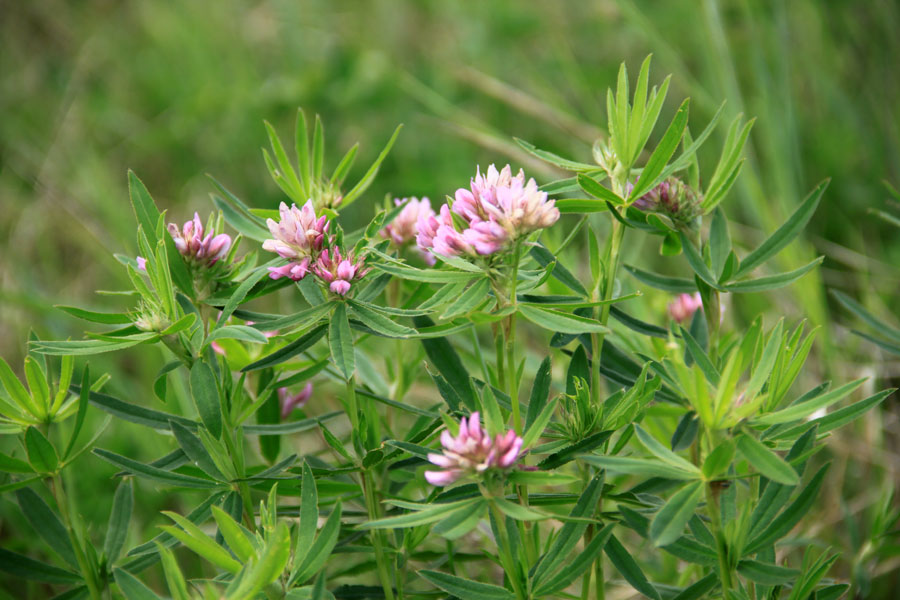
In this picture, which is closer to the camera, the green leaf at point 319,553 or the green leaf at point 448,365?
the green leaf at point 319,553

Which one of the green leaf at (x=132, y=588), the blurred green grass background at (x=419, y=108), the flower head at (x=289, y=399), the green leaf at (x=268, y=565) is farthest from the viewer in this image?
the blurred green grass background at (x=419, y=108)

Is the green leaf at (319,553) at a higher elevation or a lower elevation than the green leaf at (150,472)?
lower

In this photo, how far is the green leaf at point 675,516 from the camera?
0.90 m

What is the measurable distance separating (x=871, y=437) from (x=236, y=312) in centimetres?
163

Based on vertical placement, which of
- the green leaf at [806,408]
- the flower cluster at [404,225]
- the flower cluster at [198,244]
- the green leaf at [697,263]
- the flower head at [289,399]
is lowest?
the green leaf at [806,408]

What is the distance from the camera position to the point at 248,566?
94cm

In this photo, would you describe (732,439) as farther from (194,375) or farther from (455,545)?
(455,545)

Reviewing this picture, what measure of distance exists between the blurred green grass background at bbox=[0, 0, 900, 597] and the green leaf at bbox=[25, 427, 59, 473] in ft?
2.81

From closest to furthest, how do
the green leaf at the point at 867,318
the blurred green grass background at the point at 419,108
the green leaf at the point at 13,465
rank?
the green leaf at the point at 13,465, the green leaf at the point at 867,318, the blurred green grass background at the point at 419,108

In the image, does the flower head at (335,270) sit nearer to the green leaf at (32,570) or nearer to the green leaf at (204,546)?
the green leaf at (204,546)

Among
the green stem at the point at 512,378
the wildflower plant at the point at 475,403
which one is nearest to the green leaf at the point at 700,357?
the wildflower plant at the point at 475,403

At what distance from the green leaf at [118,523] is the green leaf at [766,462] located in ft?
3.12

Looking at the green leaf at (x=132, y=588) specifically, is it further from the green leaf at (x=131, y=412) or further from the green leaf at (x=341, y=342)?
the green leaf at (x=341, y=342)

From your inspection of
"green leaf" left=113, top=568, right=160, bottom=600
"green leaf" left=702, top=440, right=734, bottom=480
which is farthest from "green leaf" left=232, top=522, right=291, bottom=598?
"green leaf" left=702, top=440, right=734, bottom=480
